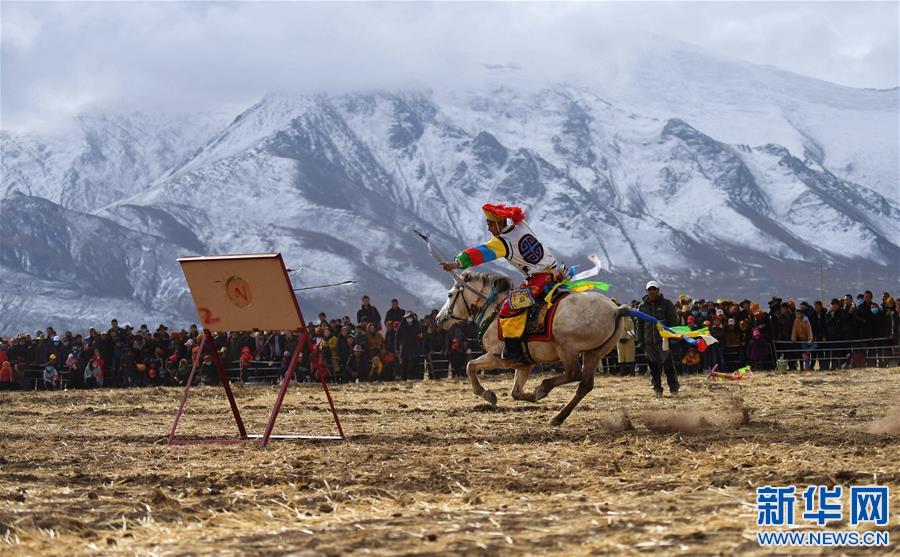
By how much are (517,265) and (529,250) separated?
9.2 inches

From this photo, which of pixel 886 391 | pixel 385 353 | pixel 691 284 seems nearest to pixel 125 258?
pixel 691 284

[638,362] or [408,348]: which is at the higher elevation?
[408,348]

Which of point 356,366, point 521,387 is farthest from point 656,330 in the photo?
point 356,366

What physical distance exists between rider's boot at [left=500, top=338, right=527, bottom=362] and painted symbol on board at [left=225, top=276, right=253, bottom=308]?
3235 millimetres

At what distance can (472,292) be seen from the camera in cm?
1670

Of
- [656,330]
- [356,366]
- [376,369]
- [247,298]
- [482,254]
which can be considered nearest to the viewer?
[247,298]

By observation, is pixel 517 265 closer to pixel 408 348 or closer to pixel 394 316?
pixel 408 348

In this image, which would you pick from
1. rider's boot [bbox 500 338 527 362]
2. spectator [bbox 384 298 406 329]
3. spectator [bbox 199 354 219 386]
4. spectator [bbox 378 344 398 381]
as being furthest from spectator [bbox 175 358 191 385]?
rider's boot [bbox 500 338 527 362]

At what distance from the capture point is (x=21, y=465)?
1212 centimetres

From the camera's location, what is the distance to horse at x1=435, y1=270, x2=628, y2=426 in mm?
15406

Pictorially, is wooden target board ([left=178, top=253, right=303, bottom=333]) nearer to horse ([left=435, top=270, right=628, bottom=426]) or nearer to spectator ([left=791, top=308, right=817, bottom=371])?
horse ([left=435, top=270, right=628, bottom=426])

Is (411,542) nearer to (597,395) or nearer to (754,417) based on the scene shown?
(754,417)

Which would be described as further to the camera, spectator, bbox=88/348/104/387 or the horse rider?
spectator, bbox=88/348/104/387

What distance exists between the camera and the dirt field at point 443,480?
771 centimetres
